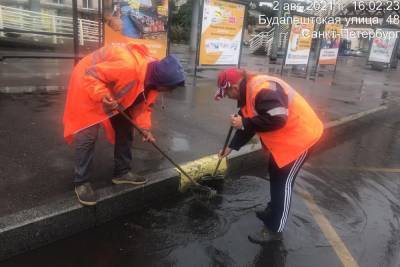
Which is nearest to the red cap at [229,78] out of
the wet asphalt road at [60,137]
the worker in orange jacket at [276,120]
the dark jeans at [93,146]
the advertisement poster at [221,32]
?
the worker in orange jacket at [276,120]

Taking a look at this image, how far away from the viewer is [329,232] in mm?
3814

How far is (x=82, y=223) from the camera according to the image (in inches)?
134

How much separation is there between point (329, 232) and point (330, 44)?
1291 cm

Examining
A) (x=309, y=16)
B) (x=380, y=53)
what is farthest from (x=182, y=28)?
(x=309, y=16)

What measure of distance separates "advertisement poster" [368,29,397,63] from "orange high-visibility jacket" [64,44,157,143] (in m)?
20.4

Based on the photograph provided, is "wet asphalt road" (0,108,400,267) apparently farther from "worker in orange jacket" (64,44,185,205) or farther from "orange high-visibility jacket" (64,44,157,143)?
"orange high-visibility jacket" (64,44,157,143)

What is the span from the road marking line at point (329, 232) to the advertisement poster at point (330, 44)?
37.7 feet

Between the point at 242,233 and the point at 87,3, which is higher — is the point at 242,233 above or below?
below

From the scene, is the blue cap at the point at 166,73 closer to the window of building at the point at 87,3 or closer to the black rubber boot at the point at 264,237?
the black rubber boot at the point at 264,237

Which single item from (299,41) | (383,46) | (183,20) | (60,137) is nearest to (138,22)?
(60,137)

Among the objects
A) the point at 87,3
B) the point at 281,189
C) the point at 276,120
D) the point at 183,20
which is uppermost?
the point at 87,3

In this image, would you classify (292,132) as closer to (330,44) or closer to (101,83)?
(101,83)

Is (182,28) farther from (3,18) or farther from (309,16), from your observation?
(3,18)

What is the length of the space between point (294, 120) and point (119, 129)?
1.58 m
